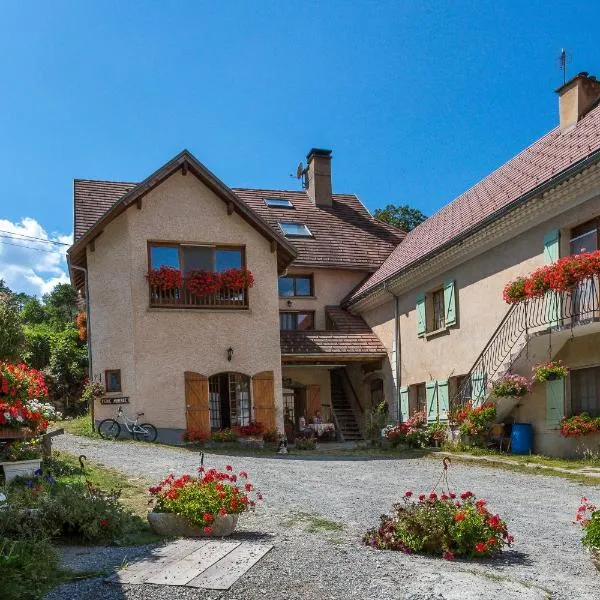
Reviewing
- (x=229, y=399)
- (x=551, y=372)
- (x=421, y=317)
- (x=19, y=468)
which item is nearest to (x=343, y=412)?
(x=421, y=317)

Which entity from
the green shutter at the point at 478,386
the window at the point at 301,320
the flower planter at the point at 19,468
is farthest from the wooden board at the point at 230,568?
the window at the point at 301,320

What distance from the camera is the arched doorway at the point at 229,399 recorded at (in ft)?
64.2

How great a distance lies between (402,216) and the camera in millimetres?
40281

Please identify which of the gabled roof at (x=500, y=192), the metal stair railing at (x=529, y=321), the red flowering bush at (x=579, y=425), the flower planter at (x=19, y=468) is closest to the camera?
the flower planter at (x=19, y=468)

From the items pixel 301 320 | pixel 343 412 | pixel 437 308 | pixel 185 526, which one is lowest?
pixel 343 412

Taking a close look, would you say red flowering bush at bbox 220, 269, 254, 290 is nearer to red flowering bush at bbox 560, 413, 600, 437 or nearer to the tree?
red flowering bush at bbox 560, 413, 600, 437

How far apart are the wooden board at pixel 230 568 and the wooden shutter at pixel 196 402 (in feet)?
41.2

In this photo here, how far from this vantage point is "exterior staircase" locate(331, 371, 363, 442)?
23.2 meters

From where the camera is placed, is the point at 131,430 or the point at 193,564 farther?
the point at 131,430

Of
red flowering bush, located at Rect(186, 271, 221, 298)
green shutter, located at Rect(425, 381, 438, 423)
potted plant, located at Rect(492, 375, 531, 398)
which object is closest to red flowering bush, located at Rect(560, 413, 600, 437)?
potted plant, located at Rect(492, 375, 531, 398)

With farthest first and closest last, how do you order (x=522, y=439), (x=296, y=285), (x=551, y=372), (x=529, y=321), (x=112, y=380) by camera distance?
A: (x=296, y=285) < (x=112, y=380) < (x=522, y=439) < (x=529, y=321) < (x=551, y=372)

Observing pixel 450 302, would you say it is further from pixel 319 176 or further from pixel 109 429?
pixel 319 176

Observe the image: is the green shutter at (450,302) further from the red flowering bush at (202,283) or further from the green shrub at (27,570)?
the green shrub at (27,570)

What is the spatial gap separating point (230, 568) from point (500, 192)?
15089mm
